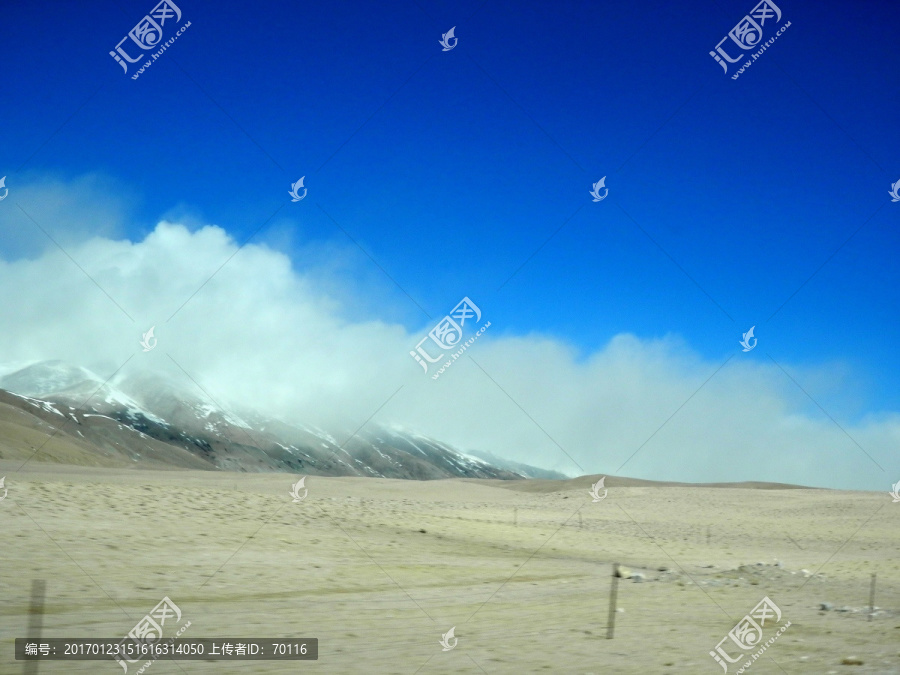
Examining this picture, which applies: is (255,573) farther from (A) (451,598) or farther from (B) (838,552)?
(B) (838,552)

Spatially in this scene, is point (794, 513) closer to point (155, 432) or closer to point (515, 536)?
point (515, 536)

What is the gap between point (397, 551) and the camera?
18.3 meters

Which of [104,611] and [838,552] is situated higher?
[838,552]

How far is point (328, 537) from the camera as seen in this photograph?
62.6ft

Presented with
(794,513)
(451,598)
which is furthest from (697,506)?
(451,598)

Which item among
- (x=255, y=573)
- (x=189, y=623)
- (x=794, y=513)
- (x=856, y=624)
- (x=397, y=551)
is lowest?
(x=856, y=624)

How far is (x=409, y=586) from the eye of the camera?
534 inches

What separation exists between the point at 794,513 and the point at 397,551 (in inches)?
1411

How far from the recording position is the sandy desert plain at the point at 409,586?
339 inches

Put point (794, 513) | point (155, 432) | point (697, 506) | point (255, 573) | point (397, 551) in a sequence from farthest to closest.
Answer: point (155, 432) → point (697, 506) → point (794, 513) → point (397, 551) → point (255, 573)

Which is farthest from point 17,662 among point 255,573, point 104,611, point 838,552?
point 838,552

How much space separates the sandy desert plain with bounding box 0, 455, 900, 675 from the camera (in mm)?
8617

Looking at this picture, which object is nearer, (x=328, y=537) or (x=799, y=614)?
(x=799, y=614)

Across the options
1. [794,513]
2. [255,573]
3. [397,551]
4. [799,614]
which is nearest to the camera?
[799,614]
